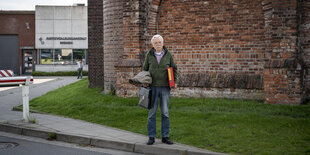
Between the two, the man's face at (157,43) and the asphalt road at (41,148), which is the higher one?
the man's face at (157,43)

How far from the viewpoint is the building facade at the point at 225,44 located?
33.4ft

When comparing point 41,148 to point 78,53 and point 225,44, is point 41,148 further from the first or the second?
point 78,53

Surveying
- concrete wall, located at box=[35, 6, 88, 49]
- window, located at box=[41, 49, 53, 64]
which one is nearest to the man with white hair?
concrete wall, located at box=[35, 6, 88, 49]

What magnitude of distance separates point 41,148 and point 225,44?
21.6ft

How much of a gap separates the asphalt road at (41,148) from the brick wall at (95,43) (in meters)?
9.58

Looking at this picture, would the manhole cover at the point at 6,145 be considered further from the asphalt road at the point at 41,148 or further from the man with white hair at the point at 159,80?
the man with white hair at the point at 159,80

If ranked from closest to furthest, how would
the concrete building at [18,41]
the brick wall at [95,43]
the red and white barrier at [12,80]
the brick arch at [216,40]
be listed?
the red and white barrier at [12,80] < the brick arch at [216,40] < the brick wall at [95,43] < the concrete building at [18,41]

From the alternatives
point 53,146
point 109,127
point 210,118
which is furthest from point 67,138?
point 210,118

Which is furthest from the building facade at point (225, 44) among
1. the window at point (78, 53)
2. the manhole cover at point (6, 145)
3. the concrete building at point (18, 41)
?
the concrete building at point (18, 41)

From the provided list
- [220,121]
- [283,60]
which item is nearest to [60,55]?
[283,60]

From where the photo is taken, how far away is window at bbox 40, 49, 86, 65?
41062 millimetres

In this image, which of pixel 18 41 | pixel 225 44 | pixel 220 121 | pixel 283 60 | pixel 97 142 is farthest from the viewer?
pixel 18 41

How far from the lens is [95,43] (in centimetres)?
1753

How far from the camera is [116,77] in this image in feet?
43.2
